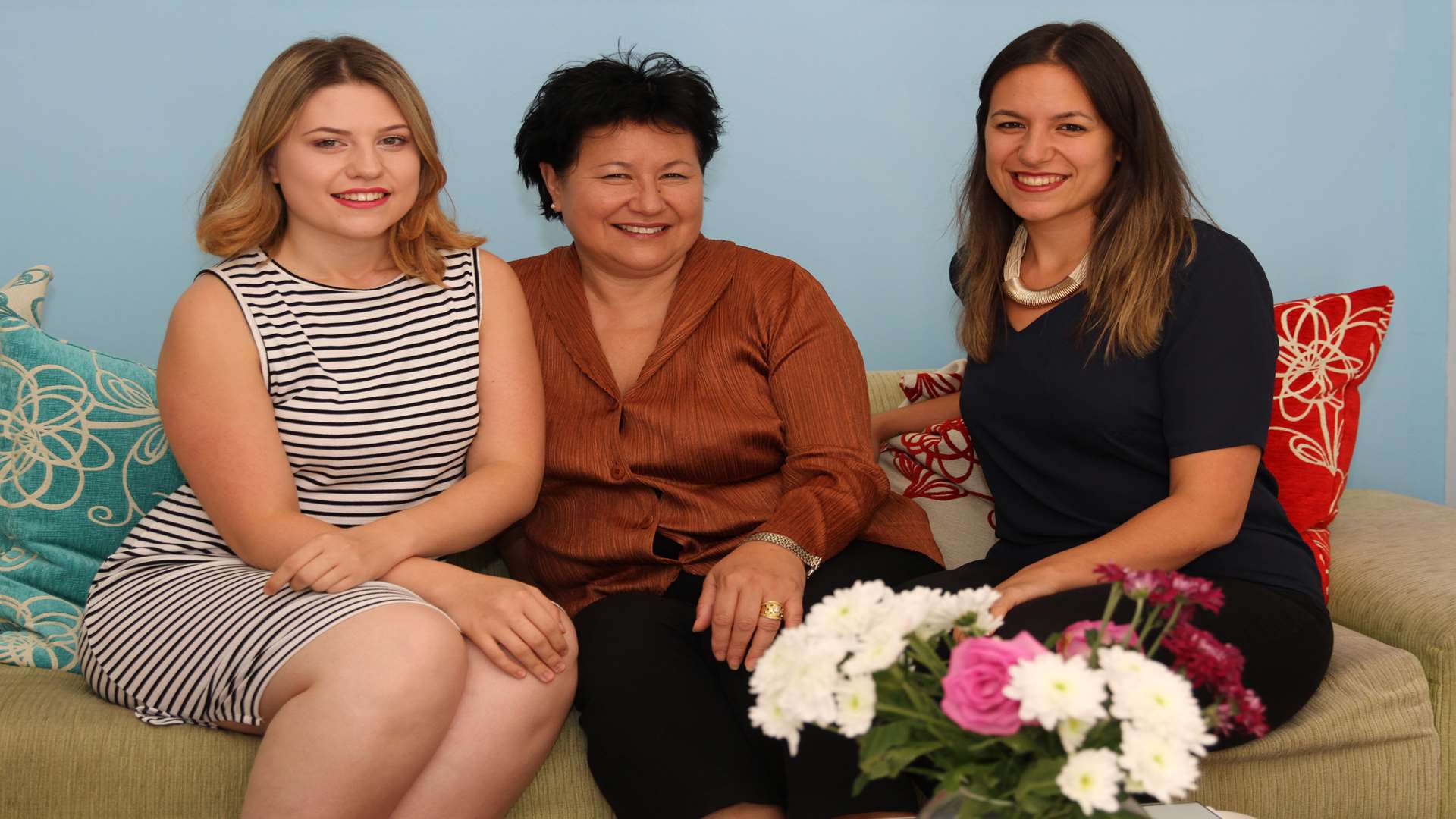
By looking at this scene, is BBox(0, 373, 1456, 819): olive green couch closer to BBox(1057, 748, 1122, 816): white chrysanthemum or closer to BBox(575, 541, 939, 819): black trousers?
BBox(575, 541, 939, 819): black trousers

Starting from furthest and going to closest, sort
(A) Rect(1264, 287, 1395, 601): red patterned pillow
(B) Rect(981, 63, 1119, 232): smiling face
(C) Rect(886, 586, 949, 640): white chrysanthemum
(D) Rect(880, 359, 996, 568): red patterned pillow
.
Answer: (D) Rect(880, 359, 996, 568): red patterned pillow, (A) Rect(1264, 287, 1395, 601): red patterned pillow, (B) Rect(981, 63, 1119, 232): smiling face, (C) Rect(886, 586, 949, 640): white chrysanthemum

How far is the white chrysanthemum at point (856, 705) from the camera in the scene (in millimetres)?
925

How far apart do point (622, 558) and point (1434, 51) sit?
2114 millimetres

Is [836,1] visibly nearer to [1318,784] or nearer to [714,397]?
[714,397]

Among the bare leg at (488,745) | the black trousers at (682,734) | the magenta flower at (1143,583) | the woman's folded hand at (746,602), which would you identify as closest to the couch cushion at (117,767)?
the bare leg at (488,745)

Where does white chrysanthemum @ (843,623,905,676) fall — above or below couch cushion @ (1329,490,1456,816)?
above

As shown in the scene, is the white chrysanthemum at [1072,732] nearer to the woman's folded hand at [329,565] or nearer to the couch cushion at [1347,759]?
the couch cushion at [1347,759]

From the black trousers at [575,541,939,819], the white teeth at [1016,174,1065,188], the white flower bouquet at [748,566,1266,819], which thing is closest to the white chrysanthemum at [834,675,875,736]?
the white flower bouquet at [748,566,1266,819]

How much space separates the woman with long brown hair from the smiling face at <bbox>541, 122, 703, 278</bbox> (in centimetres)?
46

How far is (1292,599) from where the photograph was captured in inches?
65.6

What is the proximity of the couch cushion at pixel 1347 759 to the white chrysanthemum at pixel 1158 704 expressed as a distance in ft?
2.79

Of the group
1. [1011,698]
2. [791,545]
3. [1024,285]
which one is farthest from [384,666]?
[1024,285]

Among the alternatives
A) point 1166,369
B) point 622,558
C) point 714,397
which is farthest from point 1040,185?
point 622,558

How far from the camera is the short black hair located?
1.86m
